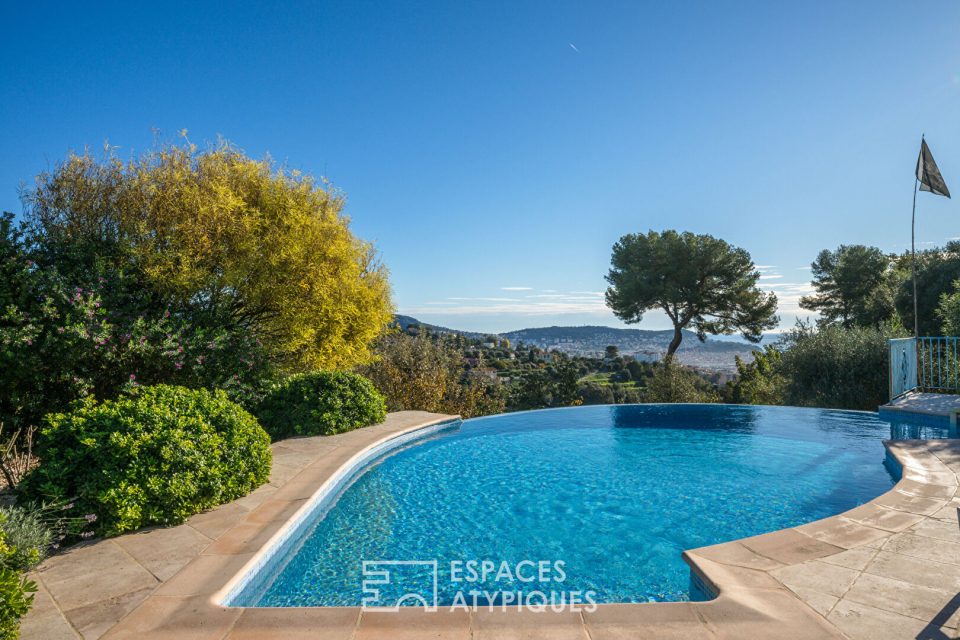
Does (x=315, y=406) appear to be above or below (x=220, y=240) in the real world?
below

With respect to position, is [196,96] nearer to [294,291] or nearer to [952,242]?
[294,291]

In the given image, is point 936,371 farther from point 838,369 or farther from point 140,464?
point 140,464

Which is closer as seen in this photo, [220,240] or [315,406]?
[220,240]

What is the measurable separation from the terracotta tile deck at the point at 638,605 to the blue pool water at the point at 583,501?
59cm

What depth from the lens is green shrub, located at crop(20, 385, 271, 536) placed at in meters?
4.07

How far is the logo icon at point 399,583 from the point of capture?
3.61 m

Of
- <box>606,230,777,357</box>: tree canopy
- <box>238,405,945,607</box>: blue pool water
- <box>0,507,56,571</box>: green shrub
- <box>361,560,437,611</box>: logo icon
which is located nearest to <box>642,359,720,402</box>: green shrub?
<box>606,230,777,357</box>: tree canopy

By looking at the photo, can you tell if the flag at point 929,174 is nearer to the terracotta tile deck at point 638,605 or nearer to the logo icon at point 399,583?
the terracotta tile deck at point 638,605

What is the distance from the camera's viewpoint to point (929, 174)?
9469mm

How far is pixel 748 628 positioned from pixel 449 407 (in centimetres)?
1078

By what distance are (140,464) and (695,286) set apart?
2110 centimetres

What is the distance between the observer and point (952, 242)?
17.7 metres

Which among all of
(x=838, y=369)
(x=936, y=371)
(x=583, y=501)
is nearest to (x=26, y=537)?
(x=583, y=501)

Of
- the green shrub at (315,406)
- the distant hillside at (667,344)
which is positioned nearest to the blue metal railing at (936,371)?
the distant hillside at (667,344)
